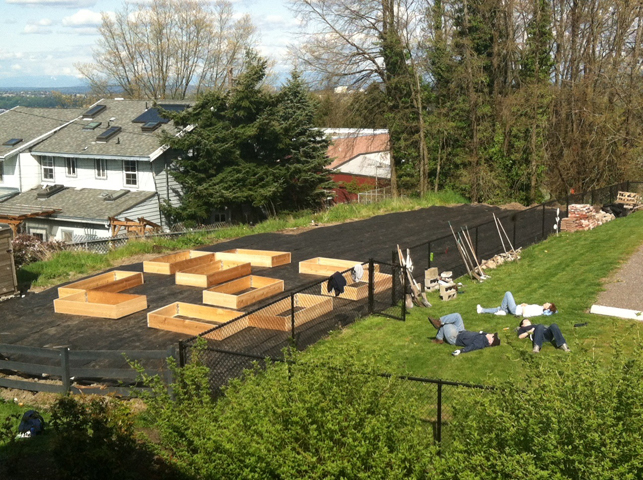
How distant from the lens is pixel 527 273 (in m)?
18.0

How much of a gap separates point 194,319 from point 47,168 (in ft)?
91.0

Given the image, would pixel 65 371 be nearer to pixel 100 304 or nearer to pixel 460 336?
pixel 100 304

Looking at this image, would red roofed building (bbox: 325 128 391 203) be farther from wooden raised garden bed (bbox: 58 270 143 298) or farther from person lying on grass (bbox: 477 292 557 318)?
person lying on grass (bbox: 477 292 557 318)

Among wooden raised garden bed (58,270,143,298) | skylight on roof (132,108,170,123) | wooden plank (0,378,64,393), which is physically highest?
skylight on roof (132,108,170,123)

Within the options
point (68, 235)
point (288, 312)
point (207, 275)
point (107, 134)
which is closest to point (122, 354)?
point (288, 312)

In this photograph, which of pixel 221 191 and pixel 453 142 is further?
pixel 453 142

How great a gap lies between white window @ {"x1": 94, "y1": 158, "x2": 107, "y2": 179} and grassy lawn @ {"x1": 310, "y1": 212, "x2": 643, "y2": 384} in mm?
23739

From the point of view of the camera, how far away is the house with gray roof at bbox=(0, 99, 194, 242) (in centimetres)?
3294

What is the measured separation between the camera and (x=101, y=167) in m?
35.2

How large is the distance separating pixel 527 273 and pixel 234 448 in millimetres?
13598

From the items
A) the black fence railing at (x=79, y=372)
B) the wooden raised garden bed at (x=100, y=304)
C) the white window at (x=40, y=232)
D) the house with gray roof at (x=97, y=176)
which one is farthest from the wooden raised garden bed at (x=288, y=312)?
the white window at (x=40, y=232)

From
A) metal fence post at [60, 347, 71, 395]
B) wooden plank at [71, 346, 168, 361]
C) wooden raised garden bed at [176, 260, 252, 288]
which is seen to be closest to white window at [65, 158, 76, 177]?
wooden raised garden bed at [176, 260, 252, 288]

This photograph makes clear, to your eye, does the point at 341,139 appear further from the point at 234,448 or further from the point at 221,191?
the point at 234,448

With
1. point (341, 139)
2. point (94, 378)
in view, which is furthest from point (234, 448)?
point (341, 139)
